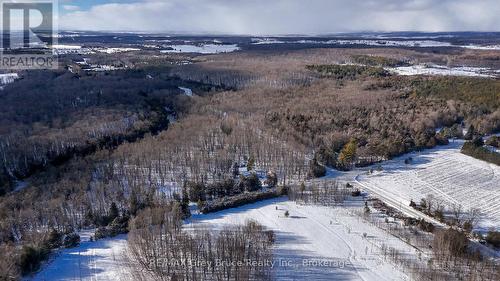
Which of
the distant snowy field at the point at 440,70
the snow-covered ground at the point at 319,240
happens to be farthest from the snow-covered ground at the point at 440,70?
the snow-covered ground at the point at 319,240

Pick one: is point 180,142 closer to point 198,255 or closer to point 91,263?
point 91,263

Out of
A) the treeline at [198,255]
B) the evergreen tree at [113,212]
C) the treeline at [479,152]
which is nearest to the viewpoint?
the treeline at [198,255]

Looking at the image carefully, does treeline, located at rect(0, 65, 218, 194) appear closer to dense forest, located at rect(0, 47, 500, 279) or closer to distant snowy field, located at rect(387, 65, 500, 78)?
dense forest, located at rect(0, 47, 500, 279)

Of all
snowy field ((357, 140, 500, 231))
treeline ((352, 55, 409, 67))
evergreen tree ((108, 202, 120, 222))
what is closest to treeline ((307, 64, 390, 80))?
treeline ((352, 55, 409, 67))

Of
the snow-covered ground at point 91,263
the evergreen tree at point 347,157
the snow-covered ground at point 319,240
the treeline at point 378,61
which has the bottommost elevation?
the snow-covered ground at point 91,263

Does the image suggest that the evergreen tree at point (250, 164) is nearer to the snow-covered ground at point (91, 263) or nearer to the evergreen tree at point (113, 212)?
the evergreen tree at point (113, 212)
